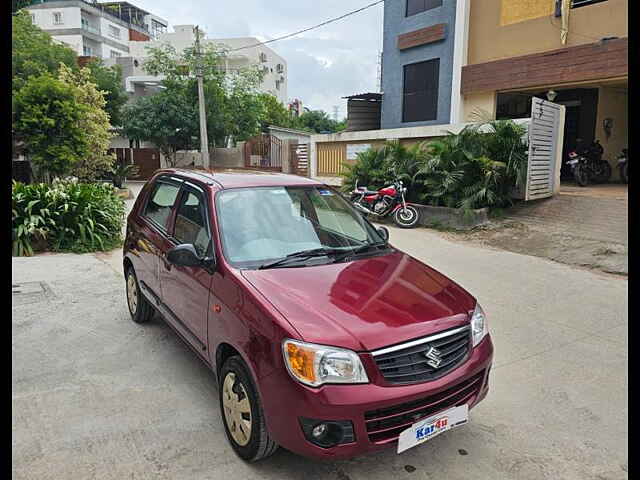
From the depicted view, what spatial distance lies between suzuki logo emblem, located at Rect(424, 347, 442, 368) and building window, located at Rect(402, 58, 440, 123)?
1380cm

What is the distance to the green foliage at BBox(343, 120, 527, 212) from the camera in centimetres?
1005

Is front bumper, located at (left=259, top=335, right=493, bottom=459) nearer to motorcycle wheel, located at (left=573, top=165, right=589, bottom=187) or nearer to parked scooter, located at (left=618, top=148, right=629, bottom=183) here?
motorcycle wheel, located at (left=573, top=165, right=589, bottom=187)

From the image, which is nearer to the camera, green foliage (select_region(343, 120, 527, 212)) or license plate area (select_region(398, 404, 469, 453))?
license plate area (select_region(398, 404, 469, 453))

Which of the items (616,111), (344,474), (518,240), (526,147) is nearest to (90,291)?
(344,474)

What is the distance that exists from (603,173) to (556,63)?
341 centimetres

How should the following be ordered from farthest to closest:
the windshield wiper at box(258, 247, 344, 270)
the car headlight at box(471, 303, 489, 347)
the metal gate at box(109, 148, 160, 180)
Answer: the metal gate at box(109, 148, 160, 180) < the windshield wiper at box(258, 247, 344, 270) < the car headlight at box(471, 303, 489, 347)

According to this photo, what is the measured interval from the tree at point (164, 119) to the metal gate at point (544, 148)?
18715 millimetres

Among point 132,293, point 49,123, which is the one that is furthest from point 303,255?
point 49,123

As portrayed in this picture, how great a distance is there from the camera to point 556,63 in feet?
39.3

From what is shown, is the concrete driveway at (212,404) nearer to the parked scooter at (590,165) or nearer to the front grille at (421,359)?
the front grille at (421,359)

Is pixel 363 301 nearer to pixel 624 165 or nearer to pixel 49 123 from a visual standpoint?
pixel 49 123

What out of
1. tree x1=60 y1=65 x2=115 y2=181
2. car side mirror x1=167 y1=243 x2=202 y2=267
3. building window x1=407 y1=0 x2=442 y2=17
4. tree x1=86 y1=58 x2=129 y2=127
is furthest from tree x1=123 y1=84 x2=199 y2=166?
car side mirror x1=167 y1=243 x2=202 y2=267

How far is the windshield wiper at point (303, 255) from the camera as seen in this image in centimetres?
308

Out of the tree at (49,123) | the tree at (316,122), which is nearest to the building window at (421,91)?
the tree at (49,123)
